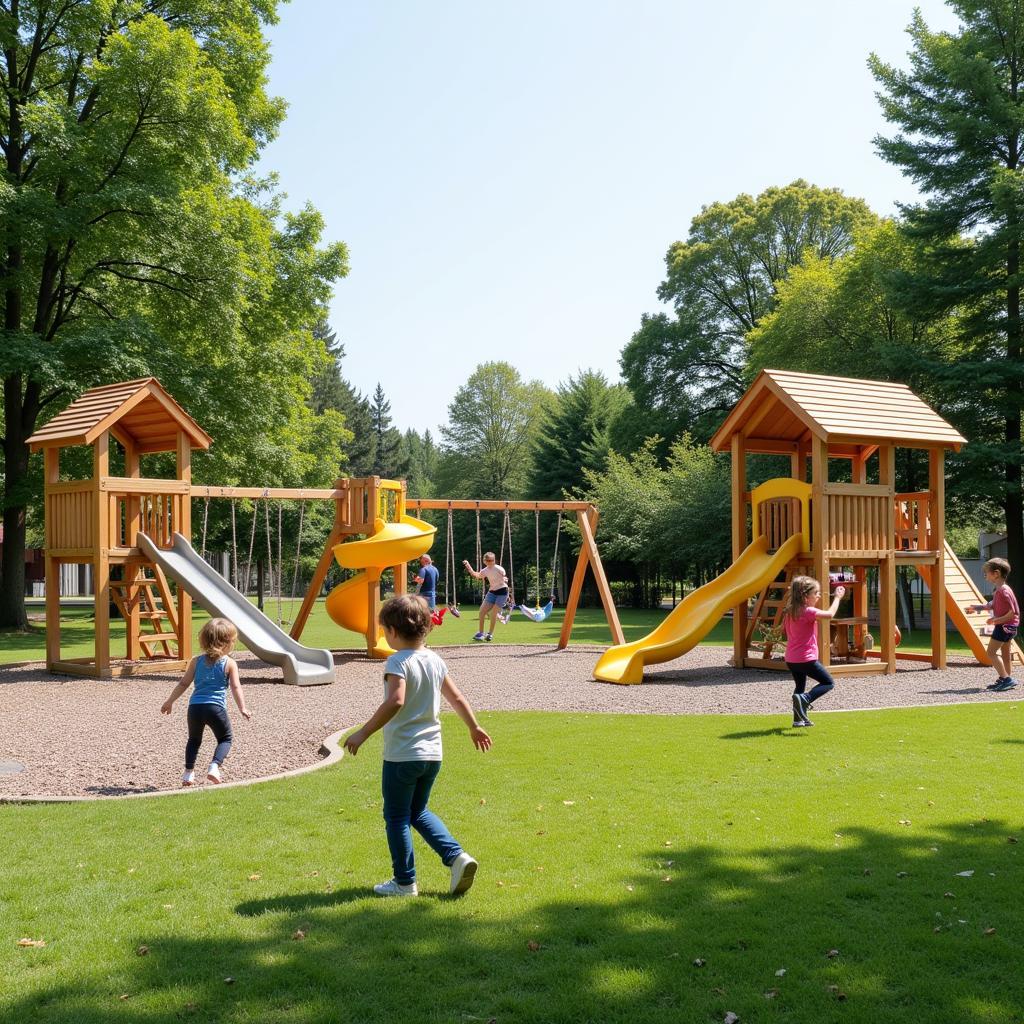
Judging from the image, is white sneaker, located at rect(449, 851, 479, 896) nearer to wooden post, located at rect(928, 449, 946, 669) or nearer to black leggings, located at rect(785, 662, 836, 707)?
black leggings, located at rect(785, 662, 836, 707)

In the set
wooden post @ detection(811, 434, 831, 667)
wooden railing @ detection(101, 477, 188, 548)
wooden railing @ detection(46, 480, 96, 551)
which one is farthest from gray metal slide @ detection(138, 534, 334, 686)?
wooden post @ detection(811, 434, 831, 667)

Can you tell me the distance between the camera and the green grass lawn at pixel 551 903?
414 cm

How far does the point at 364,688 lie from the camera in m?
15.3

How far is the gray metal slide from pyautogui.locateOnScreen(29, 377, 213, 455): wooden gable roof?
1964mm

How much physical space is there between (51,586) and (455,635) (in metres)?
11.6

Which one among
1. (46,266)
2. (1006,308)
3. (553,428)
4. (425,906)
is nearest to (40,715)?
(425,906)

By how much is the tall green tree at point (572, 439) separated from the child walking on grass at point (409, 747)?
46.0 m

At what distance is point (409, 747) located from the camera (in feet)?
17.9

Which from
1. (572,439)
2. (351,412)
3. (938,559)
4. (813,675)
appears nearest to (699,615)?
(938,559)

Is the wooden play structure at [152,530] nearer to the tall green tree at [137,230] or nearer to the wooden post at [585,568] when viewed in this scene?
the wooden post at [585,568]

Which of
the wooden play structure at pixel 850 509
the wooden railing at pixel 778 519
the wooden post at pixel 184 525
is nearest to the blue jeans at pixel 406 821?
the wooden play structure at pixel 850 509

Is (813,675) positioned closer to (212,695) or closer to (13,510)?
(212,695)

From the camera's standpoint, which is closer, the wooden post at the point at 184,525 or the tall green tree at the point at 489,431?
the wooden post at the point at 184,525

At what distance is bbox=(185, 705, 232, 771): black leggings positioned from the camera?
8.50m
